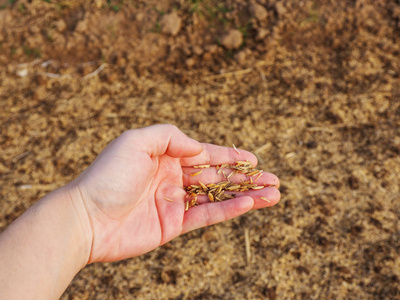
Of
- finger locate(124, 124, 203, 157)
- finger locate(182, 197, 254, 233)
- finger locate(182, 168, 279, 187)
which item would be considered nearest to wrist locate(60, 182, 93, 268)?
finger locate(124, 124, 203, 157)

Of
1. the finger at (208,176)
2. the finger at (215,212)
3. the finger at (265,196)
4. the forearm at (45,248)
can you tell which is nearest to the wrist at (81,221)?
the forearm at (45,248)

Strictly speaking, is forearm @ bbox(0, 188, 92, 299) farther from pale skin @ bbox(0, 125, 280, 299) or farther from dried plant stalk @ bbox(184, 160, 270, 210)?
dried plant stalk @ bbox(184, 160, 270, 210)

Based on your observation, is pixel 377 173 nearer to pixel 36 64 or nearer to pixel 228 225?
pixel 228 225

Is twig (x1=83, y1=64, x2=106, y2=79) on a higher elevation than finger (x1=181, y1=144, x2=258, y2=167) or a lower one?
lower

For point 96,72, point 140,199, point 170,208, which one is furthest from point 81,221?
point 96,72

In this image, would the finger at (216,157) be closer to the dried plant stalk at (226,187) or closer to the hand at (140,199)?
the dried plant stalk at (226,187)

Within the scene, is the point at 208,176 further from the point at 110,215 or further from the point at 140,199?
the point at 110,215
